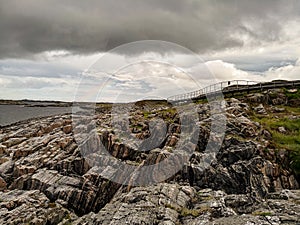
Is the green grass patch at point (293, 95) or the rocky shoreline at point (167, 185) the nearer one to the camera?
the rocky shoreline at point (167, 185)

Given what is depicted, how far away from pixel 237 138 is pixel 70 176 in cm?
1679

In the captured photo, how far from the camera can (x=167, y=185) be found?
70.8ft

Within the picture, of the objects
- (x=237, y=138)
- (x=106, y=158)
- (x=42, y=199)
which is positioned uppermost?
(x=237, y=138)

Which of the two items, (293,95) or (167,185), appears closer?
(167,185)

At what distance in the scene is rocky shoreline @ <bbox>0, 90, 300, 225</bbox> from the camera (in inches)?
683

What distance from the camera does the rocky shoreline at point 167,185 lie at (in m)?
17.3

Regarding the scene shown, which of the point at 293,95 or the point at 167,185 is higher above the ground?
the point at 293,95

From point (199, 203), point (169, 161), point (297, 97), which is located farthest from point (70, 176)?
point (297, 97)

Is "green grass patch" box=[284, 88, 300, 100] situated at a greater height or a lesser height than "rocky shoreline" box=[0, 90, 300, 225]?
greater

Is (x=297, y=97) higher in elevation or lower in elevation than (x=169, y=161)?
Answer: higher

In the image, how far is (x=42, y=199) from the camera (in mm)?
25141

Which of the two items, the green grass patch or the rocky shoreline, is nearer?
the rocky shoreline

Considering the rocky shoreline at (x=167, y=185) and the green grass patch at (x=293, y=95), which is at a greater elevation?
the green grass patch at (x=293, y=95)

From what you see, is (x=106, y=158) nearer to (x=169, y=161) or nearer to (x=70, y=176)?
(x=70, y=176)
